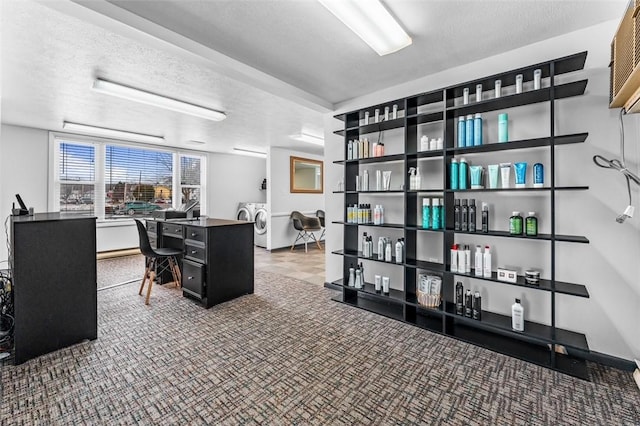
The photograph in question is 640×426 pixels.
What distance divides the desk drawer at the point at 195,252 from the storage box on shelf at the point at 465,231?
166cm

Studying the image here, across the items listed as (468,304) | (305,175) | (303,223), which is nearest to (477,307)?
(468,304)

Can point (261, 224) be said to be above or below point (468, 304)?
above

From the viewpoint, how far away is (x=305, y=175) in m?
7.54

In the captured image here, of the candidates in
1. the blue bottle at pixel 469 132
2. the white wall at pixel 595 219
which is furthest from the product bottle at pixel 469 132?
the white wall at pixel 595 219

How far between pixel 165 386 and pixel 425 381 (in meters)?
1.72

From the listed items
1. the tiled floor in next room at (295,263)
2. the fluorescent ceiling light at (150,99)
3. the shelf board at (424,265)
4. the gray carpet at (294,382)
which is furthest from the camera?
the tiled floor in next room at (295,263)

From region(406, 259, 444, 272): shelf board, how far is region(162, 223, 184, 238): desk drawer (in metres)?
2.77

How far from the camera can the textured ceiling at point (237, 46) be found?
6.35 ft

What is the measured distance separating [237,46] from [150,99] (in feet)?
5.39

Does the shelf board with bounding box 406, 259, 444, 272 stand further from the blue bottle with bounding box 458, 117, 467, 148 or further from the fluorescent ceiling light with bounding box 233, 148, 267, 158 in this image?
the fluorescent ceiling light with bounding box 233, 148, 267, 158

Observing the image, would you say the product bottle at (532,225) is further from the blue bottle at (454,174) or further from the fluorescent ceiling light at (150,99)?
the fluorescent ceiling light at (150,99)

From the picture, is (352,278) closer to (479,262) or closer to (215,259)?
(479,262)

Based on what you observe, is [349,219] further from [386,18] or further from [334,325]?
[386,18]

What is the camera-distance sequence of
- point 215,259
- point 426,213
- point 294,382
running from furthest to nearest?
1. point 215,259
2. point 426,213
3. point 294,382
